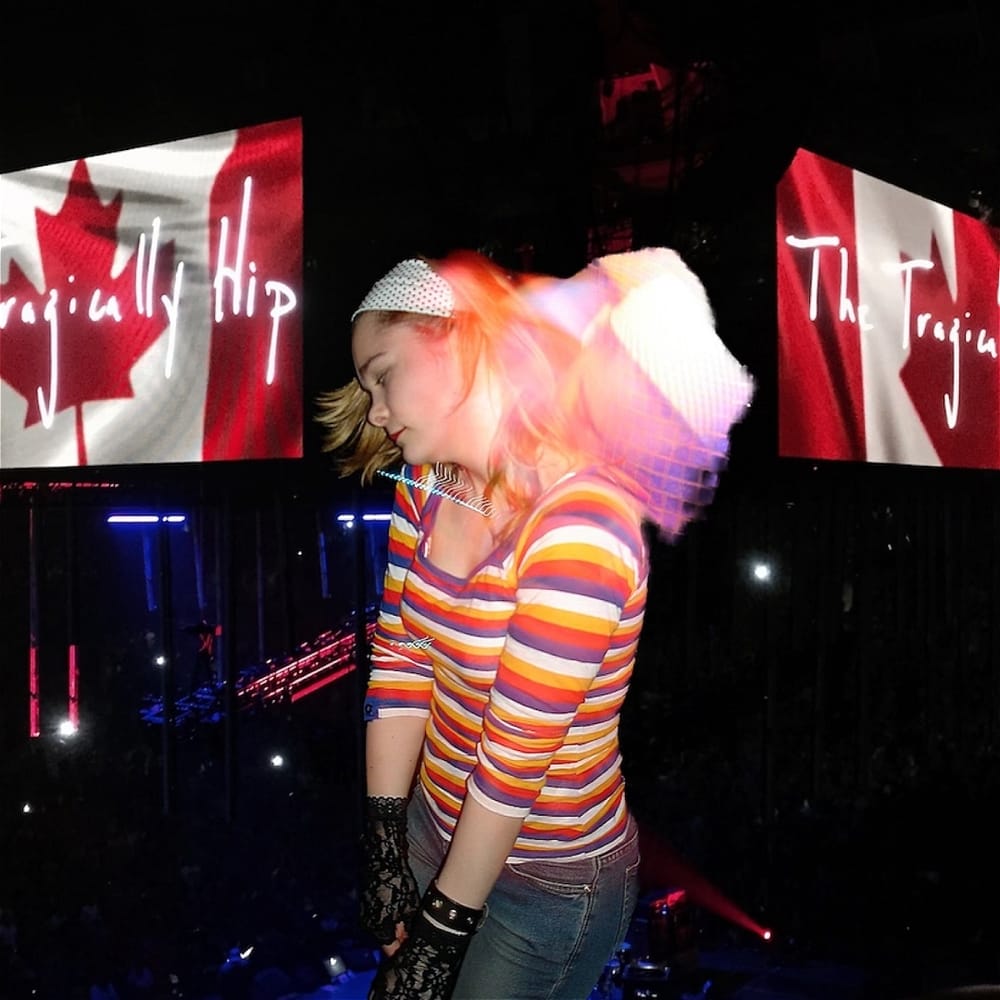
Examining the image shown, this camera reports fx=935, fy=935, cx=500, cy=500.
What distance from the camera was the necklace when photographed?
122cm

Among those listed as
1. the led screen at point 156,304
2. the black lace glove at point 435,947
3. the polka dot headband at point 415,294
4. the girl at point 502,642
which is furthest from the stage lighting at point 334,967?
the polka dot headband at point 415,294

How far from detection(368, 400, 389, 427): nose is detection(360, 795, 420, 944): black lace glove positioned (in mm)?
528

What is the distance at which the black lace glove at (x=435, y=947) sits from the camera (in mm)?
1069

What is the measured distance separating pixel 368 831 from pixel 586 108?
2.88 metres

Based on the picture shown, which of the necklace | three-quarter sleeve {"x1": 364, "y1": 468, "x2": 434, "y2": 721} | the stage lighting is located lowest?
the stage lighting

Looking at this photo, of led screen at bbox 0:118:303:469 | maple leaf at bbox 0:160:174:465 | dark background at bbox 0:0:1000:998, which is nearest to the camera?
led screen at bbox 0:118:303:469

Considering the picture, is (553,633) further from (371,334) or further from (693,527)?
(693,527)

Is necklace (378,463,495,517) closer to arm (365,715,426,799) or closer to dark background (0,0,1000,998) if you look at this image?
arm (365,715,426,799)

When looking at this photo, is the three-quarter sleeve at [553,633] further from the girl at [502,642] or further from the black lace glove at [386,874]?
the black lace glove at [386,874]

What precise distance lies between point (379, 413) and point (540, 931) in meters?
0.68

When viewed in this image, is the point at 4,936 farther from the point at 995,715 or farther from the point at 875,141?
the point at 875,141

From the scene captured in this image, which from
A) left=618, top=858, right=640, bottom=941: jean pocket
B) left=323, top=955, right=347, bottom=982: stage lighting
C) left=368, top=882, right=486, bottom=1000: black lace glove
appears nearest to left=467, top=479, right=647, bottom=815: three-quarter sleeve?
left=368, top=882, right=486, bottom=1000: black lace glove

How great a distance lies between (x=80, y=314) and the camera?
2.83 metres

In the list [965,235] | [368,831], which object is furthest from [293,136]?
[965,235]
